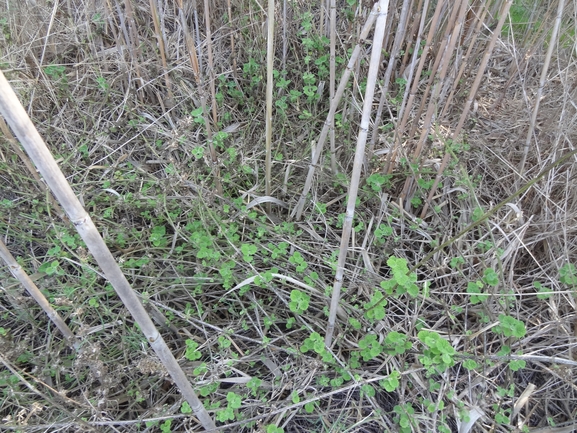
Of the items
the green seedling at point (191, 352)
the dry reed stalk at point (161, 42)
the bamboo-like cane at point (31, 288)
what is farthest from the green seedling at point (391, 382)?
the dry reed stalk at point (161, 42)

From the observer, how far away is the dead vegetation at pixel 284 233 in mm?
1199

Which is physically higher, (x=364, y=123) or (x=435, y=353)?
(x=364, y=123)

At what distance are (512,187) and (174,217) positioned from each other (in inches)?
47.9

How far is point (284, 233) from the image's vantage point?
1523mm

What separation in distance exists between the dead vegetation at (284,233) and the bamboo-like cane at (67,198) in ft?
0.91

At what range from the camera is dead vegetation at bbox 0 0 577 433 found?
120 cm

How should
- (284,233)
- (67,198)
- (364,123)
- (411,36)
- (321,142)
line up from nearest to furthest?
(67,198), (364,123), (321,142), (284,233), (411,36)

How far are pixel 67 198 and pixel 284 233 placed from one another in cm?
97

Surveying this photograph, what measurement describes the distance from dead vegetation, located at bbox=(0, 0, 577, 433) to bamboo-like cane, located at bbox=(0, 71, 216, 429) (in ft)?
0.91

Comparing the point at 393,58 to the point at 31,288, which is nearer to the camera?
the point at 31,288

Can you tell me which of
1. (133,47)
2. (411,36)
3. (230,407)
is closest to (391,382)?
(230,407)

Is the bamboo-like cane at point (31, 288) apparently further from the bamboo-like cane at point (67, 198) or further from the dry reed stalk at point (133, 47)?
the dry reed stalk at point (133, 47)

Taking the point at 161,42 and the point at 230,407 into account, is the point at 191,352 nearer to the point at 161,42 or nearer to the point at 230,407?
the point at 230,407

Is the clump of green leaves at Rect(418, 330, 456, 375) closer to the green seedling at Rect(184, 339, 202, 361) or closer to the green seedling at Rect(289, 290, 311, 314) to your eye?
the green seedling at Rect(289, 290, 311, 314)
